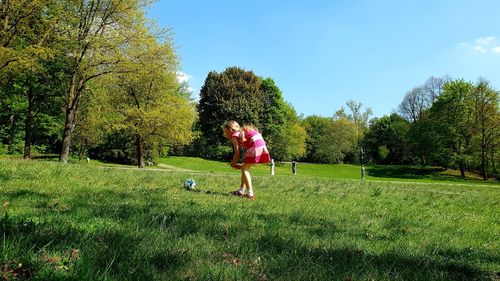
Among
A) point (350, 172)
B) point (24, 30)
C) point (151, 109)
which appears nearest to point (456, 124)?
point (350, 172)

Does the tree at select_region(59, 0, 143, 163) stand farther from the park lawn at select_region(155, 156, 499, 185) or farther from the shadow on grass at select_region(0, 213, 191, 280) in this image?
the park lawn at select_region(155, 156, 499, 185)

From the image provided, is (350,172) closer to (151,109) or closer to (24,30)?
(151,109)

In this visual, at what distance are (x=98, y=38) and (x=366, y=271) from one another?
75.1 feet

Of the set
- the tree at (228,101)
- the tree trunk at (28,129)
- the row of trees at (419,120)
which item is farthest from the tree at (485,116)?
the tree trunk at (28,129)

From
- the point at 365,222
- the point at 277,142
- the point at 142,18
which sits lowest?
the point at 365,222

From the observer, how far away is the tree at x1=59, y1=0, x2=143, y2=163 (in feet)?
77.2

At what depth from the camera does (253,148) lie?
9.50m

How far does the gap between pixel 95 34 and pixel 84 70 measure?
2.27 meters

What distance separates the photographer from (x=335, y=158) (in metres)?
90.1

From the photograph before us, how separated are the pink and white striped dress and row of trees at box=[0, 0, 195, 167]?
15644 mm

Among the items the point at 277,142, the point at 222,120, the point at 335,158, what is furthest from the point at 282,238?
the point at 335,158

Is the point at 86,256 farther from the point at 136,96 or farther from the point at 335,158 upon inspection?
the point at 335,158

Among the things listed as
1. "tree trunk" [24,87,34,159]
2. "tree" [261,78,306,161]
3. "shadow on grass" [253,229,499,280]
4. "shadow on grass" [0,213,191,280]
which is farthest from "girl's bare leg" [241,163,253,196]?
"tree" [261,78,306,161]

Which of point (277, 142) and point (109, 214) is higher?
point (277, 142)
